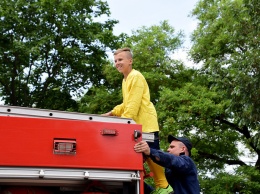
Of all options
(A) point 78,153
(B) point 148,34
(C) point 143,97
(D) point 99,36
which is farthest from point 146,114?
(D) point 99,36

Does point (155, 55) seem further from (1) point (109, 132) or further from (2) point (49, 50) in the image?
(1) point (109, 132)

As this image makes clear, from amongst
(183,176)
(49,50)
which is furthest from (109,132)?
(49,50)

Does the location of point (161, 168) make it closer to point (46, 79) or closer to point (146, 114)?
point (146, 114)

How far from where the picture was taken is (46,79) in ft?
75.0

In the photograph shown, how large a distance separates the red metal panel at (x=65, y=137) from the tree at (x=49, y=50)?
16.8 m

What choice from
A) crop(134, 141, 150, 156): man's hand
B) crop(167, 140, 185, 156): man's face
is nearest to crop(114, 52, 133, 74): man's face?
crop(167, 140, 185, 156): man's face

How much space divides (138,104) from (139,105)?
0.03 m

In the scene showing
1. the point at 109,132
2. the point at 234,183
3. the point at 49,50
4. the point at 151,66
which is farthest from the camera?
the point at 49,50

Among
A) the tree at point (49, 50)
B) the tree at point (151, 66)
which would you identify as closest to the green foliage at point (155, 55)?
the tree at point (151, 66)

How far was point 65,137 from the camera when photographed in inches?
166

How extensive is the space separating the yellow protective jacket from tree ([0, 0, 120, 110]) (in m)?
15.8

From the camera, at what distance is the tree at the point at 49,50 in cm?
2138

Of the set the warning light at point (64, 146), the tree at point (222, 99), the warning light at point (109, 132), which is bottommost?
the warning light at point (64, 146)

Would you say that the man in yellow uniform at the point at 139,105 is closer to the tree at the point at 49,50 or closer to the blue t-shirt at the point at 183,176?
the blue t-shirt at the point at 183,176
